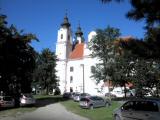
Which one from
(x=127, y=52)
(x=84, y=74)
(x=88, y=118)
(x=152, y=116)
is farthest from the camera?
(x=84, y=74)

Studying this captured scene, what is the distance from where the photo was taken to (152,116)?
1611 centimetres

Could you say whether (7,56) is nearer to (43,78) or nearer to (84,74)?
(43,78)

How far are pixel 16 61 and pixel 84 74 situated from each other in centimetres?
5647

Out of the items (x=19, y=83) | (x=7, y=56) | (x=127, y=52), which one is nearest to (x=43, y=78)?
(x=19, y=83)

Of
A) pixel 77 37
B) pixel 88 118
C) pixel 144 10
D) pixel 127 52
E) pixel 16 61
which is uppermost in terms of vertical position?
pixel 77 37

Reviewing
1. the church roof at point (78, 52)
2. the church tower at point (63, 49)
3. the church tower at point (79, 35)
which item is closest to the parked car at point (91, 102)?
the church roof at point (78, 52)

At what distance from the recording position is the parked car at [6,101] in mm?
41716

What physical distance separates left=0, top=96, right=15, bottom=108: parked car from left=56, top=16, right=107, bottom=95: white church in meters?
56.5

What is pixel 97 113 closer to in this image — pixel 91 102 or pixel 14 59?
pixel 91 102

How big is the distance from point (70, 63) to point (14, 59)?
62.2 metres

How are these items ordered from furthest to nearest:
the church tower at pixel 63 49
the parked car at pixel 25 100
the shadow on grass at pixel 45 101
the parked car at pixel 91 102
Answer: the church tower at pixel 63 49
the shadow on grass at pixel 45 101
the parked car at pixel 25 100
the parked car at pixel 91 102

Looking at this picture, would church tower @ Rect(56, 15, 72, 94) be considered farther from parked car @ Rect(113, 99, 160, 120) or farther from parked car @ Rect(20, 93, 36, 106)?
parked car @ Rect(113, 99, 160, 120)

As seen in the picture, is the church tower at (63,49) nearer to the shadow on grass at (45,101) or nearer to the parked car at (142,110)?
the shadow on grass at (45,101)

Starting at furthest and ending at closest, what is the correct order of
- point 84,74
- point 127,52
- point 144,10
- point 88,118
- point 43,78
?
1. point 84,74
2. point 43,78
3. point 88,118
4. point 127,52
5. point 144,10
